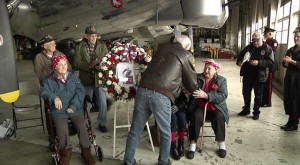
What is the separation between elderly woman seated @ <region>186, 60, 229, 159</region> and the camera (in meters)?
3.23

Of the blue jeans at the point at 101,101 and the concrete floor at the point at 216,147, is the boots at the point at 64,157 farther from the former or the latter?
the blue jeans at the point at 101,101

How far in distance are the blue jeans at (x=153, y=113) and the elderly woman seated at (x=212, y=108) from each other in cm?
57

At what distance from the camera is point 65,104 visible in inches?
118

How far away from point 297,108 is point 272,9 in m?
7.39

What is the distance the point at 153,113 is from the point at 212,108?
96cm

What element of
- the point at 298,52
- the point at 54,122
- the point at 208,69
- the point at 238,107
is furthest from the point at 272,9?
the point at 54,122

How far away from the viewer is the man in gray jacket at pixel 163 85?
8.75ft

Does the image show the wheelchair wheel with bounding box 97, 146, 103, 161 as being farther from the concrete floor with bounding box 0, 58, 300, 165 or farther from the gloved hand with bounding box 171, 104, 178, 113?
the gloved hand with bounding box 171, 104, 178, 113

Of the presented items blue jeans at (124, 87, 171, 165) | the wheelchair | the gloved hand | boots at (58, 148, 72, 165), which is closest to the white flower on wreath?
the wheelchair

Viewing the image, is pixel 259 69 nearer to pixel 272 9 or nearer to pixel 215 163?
pixel 215 163

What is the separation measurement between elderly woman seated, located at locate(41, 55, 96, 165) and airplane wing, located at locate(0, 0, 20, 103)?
0.42 metres

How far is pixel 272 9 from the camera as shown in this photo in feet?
32.9

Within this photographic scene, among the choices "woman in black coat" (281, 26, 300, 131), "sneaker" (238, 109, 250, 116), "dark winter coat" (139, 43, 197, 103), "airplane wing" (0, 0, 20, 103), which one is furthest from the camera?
"sneaker" (238, 109, 250, 116)

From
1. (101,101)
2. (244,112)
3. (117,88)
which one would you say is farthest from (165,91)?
(244,112)
